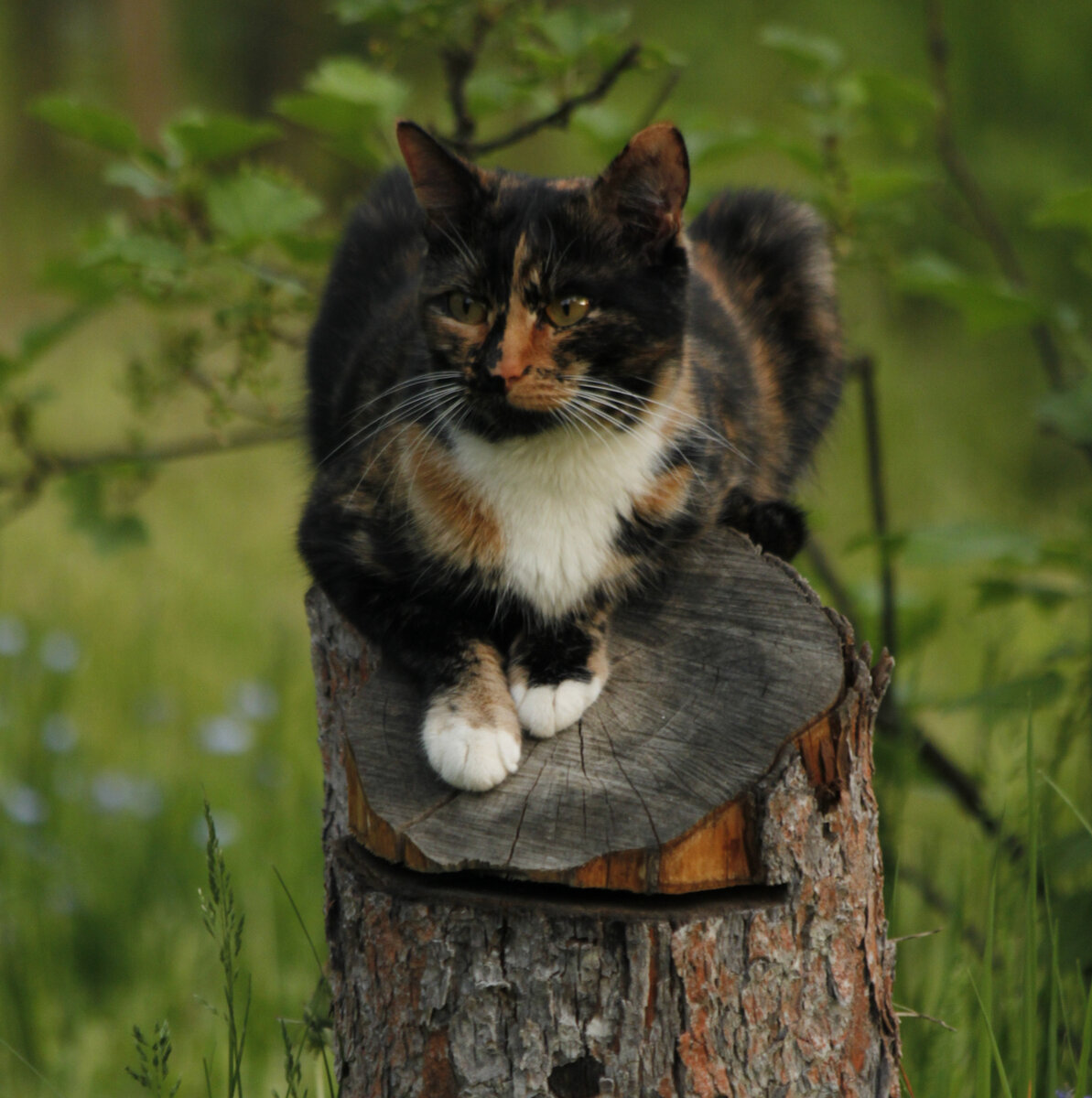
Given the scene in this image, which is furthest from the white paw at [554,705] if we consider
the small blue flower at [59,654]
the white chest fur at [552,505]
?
the small blue flower at [59,654]

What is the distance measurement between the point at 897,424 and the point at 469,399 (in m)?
5.40

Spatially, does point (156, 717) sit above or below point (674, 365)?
below

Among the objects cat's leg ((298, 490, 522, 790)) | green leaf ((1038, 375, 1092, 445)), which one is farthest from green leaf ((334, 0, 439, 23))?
green leaf ((1038, 375, 1092, 445))

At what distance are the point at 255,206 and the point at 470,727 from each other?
126 cm

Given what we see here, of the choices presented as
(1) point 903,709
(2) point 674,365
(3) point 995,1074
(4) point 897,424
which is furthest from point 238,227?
→ (4) point 897,424

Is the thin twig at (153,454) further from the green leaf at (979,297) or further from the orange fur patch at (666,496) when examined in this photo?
the green leaf at (979,297)

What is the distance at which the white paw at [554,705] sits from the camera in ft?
5.34

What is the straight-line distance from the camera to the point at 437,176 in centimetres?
190

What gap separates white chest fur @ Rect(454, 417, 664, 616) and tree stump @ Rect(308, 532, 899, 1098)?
0.34 m

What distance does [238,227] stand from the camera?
231 cm

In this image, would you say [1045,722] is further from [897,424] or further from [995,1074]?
[897,424]

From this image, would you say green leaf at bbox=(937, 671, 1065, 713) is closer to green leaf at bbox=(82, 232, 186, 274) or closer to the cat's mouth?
the cat's mouth

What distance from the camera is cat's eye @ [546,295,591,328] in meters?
1.82

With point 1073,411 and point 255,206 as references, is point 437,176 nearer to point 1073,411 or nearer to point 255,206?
point 255,206
